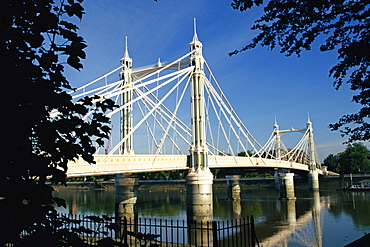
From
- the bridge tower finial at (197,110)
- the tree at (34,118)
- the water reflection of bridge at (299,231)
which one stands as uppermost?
the bridge tower finial at (197,110)

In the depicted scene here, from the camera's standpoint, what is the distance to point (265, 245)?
56.3ft

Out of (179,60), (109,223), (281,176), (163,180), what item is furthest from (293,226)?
(163,180)

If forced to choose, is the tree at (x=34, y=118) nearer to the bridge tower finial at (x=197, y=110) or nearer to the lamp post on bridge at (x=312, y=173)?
the bridge tower finial at (x=197, y=110)

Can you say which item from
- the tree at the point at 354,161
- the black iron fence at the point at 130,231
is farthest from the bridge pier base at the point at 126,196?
the tree at the point at 354,161

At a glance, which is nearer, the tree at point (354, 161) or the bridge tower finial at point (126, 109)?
the bridge tower finial at point (126, 109)

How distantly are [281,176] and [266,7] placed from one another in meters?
42.5

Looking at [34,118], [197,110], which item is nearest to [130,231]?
[34,118]

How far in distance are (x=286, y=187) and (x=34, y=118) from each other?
4518 cm

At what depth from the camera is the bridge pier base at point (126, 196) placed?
26.4 m

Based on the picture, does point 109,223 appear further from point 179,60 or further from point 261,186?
point 261,186

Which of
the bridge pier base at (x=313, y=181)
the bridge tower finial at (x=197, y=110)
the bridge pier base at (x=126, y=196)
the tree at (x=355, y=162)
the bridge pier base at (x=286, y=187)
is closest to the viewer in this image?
the bridge pier base at (x=126, y=196)

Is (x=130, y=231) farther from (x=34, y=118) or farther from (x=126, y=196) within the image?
(x=126, y=196)

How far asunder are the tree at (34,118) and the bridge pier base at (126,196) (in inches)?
952

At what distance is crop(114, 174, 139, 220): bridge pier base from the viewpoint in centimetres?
2642
